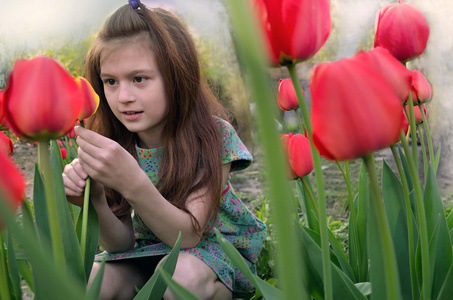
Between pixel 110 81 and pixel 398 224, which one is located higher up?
pixel 110 81

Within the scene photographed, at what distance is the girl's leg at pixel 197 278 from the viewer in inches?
43.4

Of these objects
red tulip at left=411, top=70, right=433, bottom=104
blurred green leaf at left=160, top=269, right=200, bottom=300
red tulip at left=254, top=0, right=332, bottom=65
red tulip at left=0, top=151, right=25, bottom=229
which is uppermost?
red tulip at left=254, top=0, right=332, bottom=65

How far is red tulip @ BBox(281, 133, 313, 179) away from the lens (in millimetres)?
885

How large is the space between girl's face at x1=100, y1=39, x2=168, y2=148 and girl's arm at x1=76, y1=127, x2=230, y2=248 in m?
0.22

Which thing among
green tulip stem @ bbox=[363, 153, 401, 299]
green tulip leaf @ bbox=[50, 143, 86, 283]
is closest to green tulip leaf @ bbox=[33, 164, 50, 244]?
green tulip leaf @ bbox=[50, 143, 86, 283]

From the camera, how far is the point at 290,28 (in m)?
0.43

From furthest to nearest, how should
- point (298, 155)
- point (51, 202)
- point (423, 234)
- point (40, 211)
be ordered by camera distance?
point (298, 155), point (40, 211), point (423, 234), point (51, 202)

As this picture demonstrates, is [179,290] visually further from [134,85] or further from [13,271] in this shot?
[134,85]

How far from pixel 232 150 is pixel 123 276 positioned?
42 centimetres

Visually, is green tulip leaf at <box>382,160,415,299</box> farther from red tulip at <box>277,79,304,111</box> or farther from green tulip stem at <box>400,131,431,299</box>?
red tulip at <box>277,79,304,111</box>

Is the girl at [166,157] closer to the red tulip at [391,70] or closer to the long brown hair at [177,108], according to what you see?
the long brown hair at [177,108]

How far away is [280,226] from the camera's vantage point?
199mm

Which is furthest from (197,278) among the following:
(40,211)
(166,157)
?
(40,211)

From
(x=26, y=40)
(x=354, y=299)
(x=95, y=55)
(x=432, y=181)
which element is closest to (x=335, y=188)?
(x=95, y=55)
